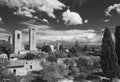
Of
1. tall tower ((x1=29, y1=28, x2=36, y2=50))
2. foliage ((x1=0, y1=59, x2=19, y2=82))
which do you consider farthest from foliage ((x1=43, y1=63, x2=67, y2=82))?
tall tower ((x1=29, y1=28, x2=36, y2=50))

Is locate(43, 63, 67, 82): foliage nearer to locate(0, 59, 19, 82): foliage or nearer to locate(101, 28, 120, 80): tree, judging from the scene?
locate(0, 59, 19, 82): foliage

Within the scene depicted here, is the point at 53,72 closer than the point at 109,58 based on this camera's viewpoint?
Yes

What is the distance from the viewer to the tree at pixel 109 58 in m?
19.3

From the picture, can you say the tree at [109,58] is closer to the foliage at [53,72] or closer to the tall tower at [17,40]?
the foliage at [53,72]

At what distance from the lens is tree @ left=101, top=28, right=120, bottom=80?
19344mm

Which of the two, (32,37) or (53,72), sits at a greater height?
(32,37)

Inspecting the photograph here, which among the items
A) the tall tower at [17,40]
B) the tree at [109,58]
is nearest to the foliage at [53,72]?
the tree at [109,58]

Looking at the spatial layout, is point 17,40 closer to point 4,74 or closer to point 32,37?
point 32,37

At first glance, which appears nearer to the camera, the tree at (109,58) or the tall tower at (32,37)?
the tree at (109,58)

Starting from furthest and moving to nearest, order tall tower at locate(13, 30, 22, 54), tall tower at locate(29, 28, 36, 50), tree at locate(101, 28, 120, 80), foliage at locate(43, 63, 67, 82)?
tall tower at locate(29, 28, 36, 50), tall tower at locate(13, 30, 22, 54), tree at locate(101, 28, 120, 80), foliage at locate(43, 63, 67, 82)

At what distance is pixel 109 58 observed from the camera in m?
20.0

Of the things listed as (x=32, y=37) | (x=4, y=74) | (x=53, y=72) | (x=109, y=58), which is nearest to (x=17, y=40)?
(x=32, y=37)

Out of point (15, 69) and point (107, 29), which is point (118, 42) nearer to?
point (107, 29)

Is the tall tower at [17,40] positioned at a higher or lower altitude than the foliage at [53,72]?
higher
